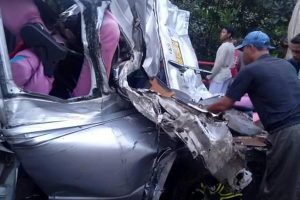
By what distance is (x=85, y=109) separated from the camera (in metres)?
3.00

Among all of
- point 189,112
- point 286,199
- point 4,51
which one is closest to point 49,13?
point 4,51

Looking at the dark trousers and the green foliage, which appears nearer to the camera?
the dark trousers

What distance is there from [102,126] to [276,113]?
1.64m

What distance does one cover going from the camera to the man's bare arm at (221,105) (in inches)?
155

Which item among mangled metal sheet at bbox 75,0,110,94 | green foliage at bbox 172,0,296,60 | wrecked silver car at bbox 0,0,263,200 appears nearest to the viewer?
wrecked silver car at bbox 0,0,263,200

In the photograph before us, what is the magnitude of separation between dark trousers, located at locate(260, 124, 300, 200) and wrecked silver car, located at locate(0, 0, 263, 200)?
Answer: 1.19ft

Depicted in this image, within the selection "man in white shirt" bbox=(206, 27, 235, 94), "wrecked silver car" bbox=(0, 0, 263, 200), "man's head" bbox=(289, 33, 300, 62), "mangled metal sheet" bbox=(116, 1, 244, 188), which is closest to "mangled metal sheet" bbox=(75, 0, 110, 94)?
"wrecked silver car" bbox=(0, 0, 263, 200)

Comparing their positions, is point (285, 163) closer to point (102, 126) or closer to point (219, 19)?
point (102, 126)

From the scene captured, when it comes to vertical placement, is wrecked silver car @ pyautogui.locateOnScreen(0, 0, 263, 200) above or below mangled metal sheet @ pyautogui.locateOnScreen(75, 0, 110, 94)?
below

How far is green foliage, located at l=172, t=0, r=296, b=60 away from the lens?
10.0 m

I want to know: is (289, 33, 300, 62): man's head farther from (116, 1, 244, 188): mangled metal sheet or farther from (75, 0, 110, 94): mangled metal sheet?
(75, 0, 110, 94): mangled metal sheet

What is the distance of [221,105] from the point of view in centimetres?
395

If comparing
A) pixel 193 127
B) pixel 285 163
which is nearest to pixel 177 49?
pixel 285 163

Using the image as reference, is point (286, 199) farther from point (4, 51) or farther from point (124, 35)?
point (4, 51)
